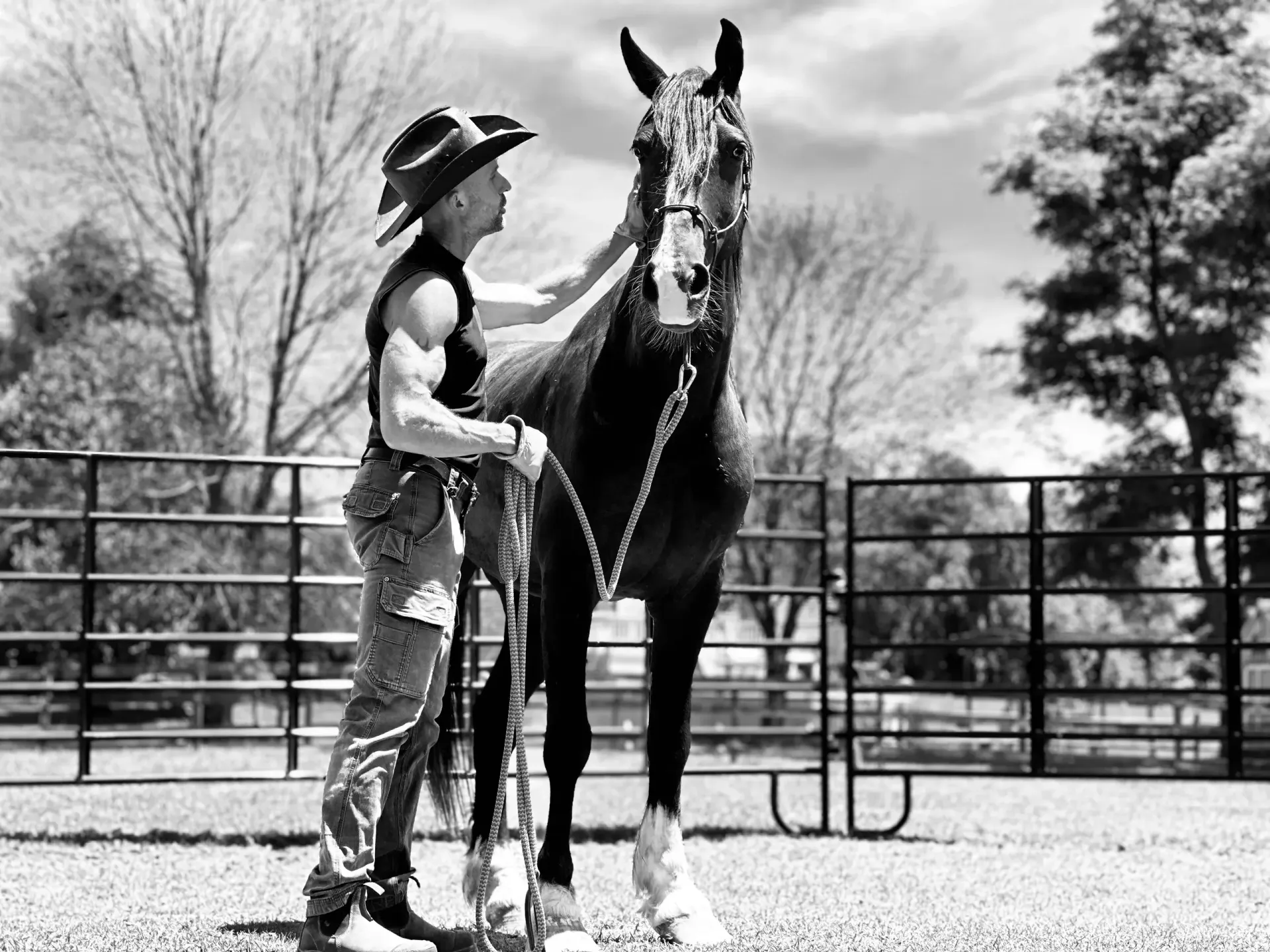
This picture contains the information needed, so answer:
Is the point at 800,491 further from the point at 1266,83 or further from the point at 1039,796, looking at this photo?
the point at 1039,796

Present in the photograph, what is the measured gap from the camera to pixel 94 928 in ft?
13.6

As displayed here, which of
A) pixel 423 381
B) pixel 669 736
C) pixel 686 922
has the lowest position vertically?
pixel 686 922

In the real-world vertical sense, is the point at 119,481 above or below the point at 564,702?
above

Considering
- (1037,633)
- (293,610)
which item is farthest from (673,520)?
(293,610)

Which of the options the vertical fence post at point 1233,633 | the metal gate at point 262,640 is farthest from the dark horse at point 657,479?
the vertical fence post at point 1233,633

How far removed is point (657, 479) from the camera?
396cm

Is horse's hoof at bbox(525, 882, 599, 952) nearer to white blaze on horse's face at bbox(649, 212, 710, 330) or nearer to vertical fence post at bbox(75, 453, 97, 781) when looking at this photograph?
white blaze on horse's face at bbox(649, 212, 710, 330)

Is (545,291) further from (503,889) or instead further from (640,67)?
(503,889)

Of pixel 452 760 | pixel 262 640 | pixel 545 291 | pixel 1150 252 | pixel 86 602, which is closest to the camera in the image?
pixel 545 291

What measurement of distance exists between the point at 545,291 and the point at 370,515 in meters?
1.18

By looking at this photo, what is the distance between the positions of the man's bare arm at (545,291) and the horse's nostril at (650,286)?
0.54 metres

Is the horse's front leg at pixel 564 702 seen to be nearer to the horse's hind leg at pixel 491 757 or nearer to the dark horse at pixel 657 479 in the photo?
the dark horse at pixel 657 479

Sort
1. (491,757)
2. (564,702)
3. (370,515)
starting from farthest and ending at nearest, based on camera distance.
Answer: (491,757) < (564,702) < (370,515)

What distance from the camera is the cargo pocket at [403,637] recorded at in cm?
306
